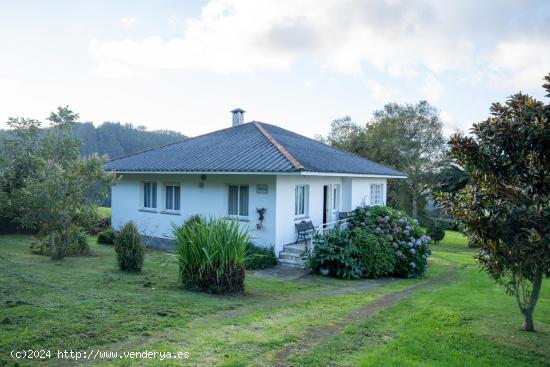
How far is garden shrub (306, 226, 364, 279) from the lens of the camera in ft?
45.0

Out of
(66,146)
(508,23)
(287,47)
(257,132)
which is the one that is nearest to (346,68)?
(287,47)

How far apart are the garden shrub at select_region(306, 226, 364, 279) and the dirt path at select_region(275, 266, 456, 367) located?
202 centimetres

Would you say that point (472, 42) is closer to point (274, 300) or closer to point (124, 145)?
point (274, 300)

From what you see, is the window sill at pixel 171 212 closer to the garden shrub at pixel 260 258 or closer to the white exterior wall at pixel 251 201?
the white exterior wall at pixel 251 201

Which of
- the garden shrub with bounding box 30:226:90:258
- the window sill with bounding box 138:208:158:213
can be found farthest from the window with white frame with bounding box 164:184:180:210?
the garden shrub with bounding box 30:226:90:258

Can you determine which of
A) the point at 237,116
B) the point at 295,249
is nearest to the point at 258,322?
the point at 295,249

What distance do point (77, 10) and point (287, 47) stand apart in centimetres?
784

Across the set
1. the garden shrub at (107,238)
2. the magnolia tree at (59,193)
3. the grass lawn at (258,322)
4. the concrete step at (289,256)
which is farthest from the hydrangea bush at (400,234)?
the garden shrub at (107,238)

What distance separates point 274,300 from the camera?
947cm

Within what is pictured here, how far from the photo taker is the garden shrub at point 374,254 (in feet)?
46.2

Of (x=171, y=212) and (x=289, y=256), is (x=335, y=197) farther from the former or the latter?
(x=171, y=212)

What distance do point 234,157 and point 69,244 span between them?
6.75 metres

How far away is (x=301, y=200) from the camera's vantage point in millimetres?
16922

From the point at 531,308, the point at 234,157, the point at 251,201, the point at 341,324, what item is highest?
the point at 234,157
